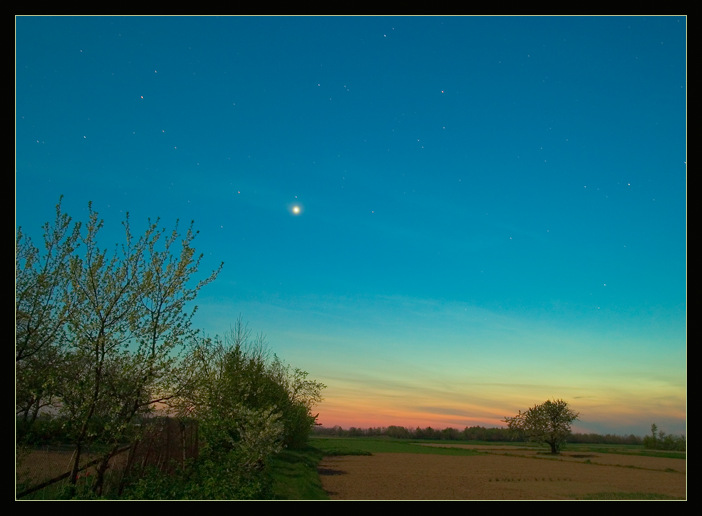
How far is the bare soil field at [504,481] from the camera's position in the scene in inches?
1373

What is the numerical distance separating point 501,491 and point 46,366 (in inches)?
1338

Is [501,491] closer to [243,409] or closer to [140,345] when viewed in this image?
[243,409]

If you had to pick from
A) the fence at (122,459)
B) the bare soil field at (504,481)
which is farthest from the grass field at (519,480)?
the fence at (122,459)

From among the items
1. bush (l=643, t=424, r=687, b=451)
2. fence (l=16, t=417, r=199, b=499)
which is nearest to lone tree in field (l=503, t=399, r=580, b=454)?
bush (l=643, t=424, r=687, b=451)

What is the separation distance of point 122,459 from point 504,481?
37.3m

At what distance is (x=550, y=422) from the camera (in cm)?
8912

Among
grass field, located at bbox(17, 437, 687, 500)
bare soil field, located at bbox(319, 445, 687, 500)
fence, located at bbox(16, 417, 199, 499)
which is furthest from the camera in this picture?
bare soil field, located at bbox(319, 445, 687, 500)

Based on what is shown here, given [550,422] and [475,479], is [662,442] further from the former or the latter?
[475,479]

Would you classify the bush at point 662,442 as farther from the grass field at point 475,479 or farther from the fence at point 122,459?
the fence at point 122,459

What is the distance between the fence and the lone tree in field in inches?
3238

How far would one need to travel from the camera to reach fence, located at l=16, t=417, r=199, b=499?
13.4 m

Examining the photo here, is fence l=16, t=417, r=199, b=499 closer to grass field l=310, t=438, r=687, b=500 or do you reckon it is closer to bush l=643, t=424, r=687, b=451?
grass field l=310, t=438, r=687, b=500
